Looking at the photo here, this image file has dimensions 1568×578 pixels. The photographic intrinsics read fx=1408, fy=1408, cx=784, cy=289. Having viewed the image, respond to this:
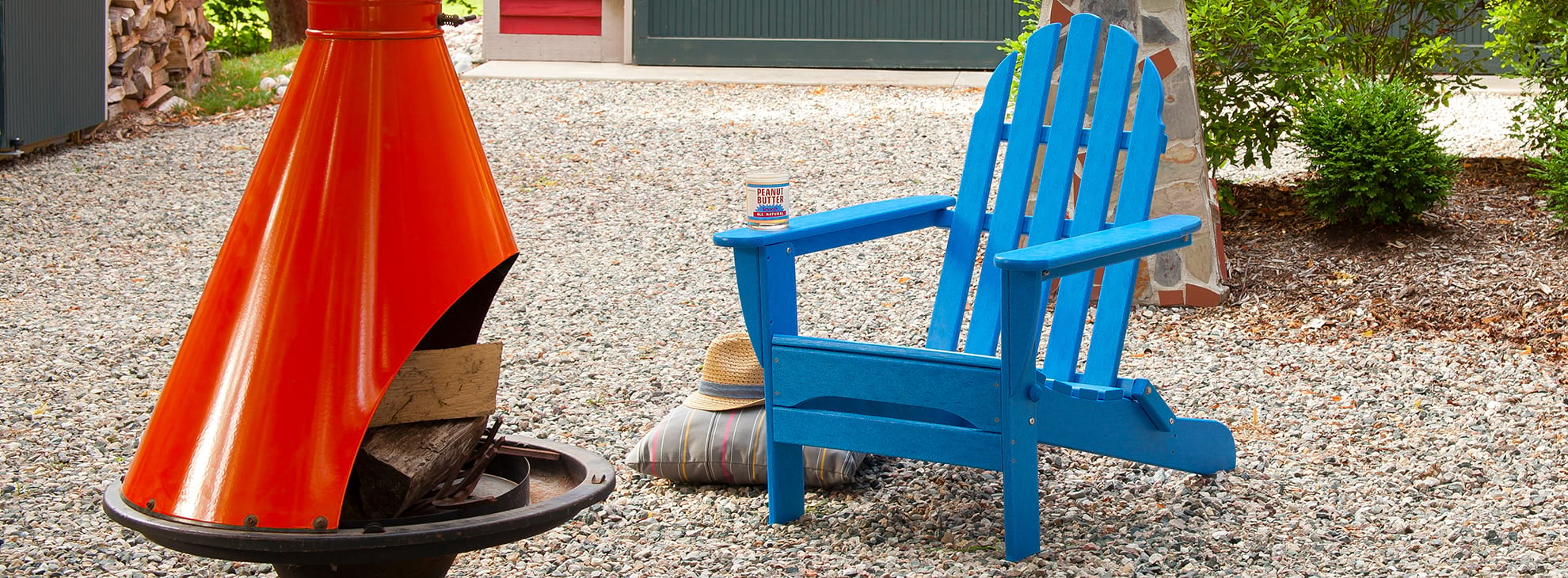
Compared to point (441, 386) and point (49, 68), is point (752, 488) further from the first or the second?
point (49, 68)

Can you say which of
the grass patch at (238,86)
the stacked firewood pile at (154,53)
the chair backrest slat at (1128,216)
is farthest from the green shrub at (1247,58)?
the grass patch at (238,86)

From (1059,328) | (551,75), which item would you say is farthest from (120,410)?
(551,75)

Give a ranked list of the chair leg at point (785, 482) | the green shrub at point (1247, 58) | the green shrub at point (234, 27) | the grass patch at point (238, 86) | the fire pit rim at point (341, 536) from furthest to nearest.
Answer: the green shrub at point (234, 27), the grass patch at point (238, 86), the green shrub at point (1247, 58), the chair leg at point (785, 482), the fire pit rim at point (341, 536)

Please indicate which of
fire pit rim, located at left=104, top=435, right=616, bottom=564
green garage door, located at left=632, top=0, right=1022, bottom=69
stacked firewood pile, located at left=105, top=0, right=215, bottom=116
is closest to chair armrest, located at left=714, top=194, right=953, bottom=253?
fire pit rim, located at left=104, top=435, right=616, bottom=564

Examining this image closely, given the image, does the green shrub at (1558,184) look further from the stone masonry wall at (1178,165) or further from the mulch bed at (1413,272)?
the stone masonry wall at (1178,165)

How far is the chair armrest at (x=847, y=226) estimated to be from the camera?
2537mm

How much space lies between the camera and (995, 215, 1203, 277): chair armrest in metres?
2.25

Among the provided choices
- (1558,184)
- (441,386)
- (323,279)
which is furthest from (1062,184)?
(1558,184)

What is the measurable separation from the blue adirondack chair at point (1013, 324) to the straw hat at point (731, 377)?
0.26 metres

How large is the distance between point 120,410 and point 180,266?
1637 mm

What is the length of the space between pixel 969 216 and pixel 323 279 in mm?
1490

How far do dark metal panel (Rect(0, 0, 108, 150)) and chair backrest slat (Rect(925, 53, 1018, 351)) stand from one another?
16.4ft

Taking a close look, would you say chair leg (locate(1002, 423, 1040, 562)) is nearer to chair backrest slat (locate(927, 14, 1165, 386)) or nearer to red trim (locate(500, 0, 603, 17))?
chair backrest slat (locate(927, 14, 1165, 386))

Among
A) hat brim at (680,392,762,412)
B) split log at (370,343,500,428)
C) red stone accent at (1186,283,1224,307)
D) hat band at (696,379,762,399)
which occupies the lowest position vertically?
hat brim at (680,392,762,412)
